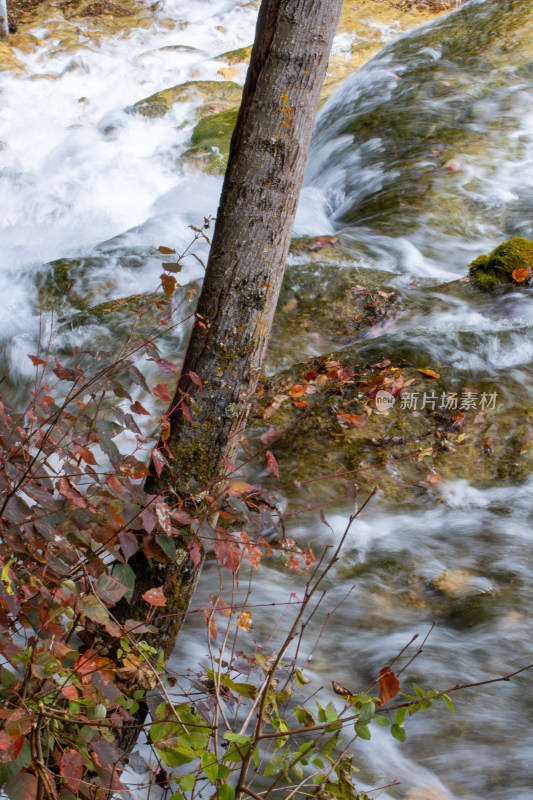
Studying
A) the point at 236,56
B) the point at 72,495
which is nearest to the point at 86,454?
the point at 72,495

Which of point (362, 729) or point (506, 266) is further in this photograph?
point (506, 266)

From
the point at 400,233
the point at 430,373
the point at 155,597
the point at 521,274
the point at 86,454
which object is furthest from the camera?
the point at 400,233

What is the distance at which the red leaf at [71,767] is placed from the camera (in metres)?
1.53

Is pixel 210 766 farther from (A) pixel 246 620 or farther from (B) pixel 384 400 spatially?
(B) pixel 384 400

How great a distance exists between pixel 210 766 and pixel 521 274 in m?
4.40

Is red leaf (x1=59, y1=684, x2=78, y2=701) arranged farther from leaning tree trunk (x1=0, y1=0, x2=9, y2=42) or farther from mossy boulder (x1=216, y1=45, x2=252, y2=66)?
leaning tree trunk (x1=0, y1=0, x2=9, y2=42)

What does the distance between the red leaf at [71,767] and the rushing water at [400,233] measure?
51.0 inches

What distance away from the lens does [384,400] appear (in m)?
3.75

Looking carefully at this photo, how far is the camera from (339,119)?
8.14 metres

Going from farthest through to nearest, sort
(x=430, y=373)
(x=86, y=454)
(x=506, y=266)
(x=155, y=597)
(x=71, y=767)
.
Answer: (x=506, y=266)
(x=430, y=373)
(x=86, y=454)
(x=155, y=597)
(x=71, y=767)

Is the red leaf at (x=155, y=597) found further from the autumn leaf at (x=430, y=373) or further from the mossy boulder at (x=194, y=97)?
the mossy boulder at (x=194, y=97)

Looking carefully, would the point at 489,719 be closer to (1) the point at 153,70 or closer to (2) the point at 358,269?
(2) the point at 358,269

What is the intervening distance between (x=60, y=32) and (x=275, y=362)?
12244 mm

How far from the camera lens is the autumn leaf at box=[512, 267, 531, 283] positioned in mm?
4824
